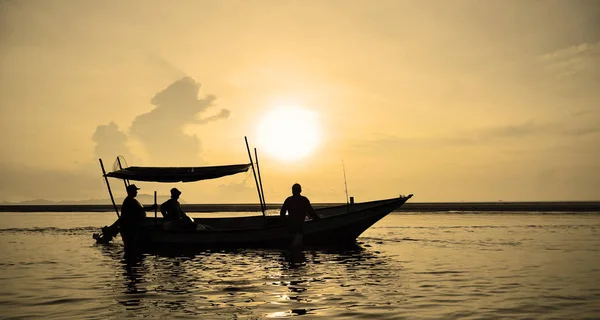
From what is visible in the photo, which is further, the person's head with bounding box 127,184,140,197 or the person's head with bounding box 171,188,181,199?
the person's head with bounding box 171,188,181,199

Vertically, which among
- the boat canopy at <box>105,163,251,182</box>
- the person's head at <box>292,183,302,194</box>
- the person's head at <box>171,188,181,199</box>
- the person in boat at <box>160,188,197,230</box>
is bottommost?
the person in boat at <box>160,188,197,230</box>

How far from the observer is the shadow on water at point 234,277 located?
10.3m

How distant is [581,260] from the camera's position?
17672mm

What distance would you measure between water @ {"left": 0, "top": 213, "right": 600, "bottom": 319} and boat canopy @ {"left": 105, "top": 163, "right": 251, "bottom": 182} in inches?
140

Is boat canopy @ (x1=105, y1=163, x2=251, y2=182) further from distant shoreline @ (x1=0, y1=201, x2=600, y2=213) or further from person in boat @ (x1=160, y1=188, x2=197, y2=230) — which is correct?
distant shoreline @ (x1=0, y1=201, x2=600, y2=213)

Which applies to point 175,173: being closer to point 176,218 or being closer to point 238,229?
point 176,218

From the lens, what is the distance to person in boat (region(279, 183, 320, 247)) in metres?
20.4

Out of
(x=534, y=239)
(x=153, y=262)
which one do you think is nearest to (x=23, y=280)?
(x=153, y=262)

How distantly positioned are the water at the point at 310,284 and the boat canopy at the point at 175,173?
3.54 metres

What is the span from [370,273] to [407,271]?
1.14 m

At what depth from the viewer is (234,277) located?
1405cm

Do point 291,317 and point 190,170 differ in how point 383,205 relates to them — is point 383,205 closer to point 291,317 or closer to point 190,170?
point 190,170

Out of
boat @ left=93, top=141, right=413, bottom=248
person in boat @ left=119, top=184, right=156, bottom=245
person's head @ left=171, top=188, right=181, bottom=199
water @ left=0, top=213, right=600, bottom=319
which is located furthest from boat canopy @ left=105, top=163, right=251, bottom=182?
water @ left=0, top=213, right=600, bottom=319

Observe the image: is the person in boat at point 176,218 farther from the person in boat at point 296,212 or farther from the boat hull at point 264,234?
the person in boat at point 296,212
